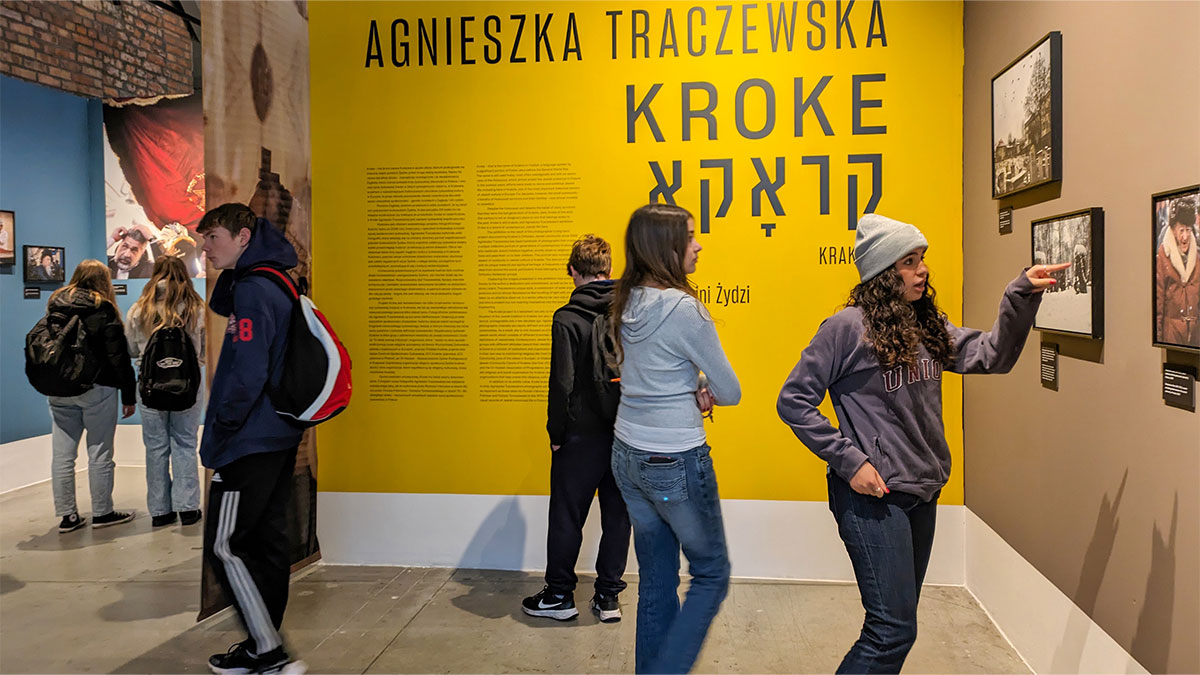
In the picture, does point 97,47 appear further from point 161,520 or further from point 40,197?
point 161,520

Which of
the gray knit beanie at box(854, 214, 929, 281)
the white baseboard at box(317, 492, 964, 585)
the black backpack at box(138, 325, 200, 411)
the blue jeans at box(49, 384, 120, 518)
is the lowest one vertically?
the white baseboard at box(317, 492, 964, 585)

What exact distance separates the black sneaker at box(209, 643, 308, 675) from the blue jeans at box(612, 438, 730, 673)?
1386 millimetres

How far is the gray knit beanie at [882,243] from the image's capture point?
2238mm

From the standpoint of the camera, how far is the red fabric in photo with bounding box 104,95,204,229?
7.41 meters

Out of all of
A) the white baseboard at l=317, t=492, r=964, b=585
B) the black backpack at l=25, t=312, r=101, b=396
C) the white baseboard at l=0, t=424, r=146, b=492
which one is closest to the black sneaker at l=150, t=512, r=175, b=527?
the black backpack at l=25, t=312, r=101, b=396

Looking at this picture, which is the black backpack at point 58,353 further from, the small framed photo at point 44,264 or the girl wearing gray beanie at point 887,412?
the girl wearing gray beanie at point 887,412

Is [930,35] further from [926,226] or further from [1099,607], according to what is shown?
[1099,607]

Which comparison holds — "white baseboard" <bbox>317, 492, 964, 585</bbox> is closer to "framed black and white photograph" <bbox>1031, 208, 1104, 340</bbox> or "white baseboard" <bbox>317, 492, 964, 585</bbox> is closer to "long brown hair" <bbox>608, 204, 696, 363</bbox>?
"framed black and white photograph" <bbox>1031, 208, 1104, 340</bbox>

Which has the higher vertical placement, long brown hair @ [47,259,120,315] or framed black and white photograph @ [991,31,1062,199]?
framed black and white photograph @ [991,31,1062,199]

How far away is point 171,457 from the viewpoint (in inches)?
217

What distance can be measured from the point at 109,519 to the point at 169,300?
1622 mm

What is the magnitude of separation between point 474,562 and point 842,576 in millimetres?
1867

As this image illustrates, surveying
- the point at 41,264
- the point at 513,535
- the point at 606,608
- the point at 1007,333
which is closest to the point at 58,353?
the point at 41,264

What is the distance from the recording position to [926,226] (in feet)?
13.2
